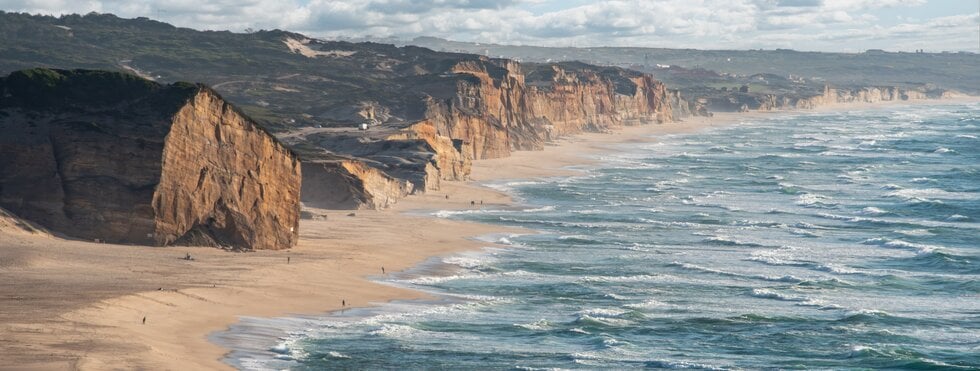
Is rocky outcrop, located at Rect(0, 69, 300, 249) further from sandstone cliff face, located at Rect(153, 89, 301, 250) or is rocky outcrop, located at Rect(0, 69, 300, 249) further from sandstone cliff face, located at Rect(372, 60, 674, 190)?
sandstone cliff face, located at Rect(372, 60, 674, 190)

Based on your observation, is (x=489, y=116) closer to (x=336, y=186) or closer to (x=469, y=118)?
(x=469, y=118)

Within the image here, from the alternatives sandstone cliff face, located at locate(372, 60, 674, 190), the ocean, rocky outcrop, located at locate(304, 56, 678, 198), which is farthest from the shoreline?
sandstone cliff face, located at locate(372, 60, 674, 190)

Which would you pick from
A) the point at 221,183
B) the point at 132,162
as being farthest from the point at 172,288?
the point at 221,183

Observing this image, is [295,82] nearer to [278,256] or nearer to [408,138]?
[408,138]

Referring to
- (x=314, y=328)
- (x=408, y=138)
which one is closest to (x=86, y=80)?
(x=314, y=328)

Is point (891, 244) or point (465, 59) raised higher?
point (465, 59)
